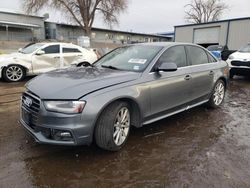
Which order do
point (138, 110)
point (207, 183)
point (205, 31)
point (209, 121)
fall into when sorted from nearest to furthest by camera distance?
point (207, 183) < point (138, 110) < point (209, 121) < point (205, 31)

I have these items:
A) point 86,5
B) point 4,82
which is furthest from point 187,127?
point 86,5

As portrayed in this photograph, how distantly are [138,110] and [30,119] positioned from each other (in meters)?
1.51

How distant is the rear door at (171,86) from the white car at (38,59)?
4.59 metres

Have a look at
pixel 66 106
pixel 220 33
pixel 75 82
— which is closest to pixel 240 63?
pixel 75 82

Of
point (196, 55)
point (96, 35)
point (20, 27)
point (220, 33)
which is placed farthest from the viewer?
point (96, 35)

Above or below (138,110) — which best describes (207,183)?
below

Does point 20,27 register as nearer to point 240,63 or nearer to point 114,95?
point 240,63

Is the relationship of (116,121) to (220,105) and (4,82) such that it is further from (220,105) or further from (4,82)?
(4,82)

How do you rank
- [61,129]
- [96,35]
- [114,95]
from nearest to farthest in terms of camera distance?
[61,129]
[114,95]
[96,35]

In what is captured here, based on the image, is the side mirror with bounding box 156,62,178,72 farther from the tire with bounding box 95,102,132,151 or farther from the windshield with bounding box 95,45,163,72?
the tire with bounding box 95,102,132,151

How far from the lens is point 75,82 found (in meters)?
3.35

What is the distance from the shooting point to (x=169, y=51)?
4.47m

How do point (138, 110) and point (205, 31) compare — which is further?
point (205, 31)

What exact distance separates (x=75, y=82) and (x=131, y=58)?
1360 mm
